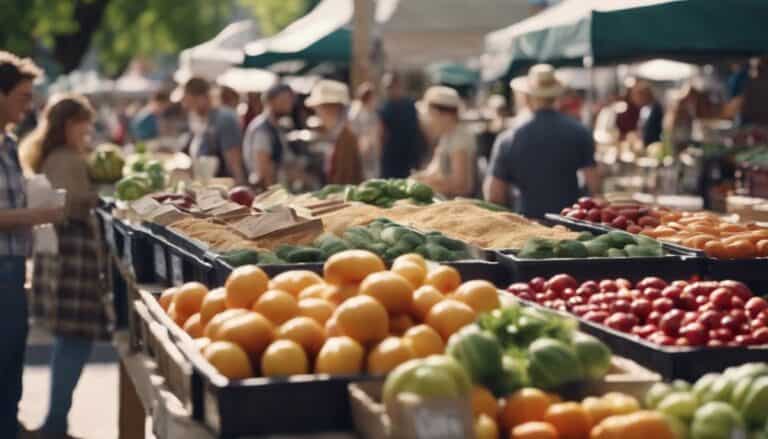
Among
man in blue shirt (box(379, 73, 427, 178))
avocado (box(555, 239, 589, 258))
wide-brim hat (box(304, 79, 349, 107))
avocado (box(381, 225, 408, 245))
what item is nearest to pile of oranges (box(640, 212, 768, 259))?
avocado (box(555, 239, 589, 258))

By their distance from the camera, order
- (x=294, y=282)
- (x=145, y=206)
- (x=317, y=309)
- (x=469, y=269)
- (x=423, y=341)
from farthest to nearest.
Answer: (x=145, y=206) < (x=469, y=269) < (x=294, y=282) < (x=317, y=309) < (x=423, y=341)

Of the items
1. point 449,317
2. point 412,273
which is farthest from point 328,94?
point 449,317

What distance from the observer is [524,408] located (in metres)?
4.17

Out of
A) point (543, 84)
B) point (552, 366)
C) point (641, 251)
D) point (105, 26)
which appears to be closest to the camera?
point (552, 366)

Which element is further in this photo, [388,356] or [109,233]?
[109,233]

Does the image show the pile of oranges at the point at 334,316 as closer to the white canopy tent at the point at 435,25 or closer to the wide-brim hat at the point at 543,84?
the wide-brim hat at the point at 543,84

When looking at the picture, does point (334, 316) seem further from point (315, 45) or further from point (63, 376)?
point (315, 45)

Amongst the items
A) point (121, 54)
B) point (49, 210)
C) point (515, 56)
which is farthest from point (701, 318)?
point (121, 54)

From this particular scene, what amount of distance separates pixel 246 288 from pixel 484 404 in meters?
1.20

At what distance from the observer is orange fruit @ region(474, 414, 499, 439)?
4.05 metres

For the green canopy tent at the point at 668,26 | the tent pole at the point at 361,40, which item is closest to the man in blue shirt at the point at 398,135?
the tent pole at the point at 361,40

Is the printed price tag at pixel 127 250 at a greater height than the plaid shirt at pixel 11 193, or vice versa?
the plaid shirt at pixel 11 193

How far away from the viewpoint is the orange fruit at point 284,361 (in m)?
4.44

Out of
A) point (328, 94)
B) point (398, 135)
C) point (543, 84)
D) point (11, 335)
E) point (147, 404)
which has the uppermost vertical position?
point (543, 84)
